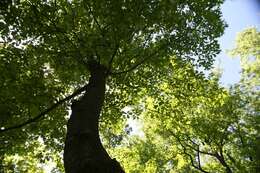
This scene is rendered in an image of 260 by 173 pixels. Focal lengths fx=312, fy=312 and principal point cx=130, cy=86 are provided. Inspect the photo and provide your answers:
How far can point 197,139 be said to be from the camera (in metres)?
26.4

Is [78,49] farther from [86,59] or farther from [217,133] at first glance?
[217,133]

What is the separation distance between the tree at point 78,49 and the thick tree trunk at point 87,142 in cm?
5

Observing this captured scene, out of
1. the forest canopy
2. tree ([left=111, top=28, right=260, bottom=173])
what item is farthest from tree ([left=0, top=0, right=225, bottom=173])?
tree ([left=111, top=28, right=260, bottom=173])

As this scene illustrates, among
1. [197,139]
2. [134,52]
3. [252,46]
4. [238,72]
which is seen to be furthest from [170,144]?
[134,52]

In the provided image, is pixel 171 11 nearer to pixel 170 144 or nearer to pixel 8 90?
pixel 8 90

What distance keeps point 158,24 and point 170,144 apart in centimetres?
1767

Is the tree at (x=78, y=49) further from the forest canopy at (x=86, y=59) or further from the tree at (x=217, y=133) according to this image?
the tree at (x=217, y=133)

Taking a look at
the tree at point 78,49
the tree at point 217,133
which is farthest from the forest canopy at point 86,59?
the tree at point 217,133

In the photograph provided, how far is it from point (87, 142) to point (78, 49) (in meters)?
4.99

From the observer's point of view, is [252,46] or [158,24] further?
[252,46]

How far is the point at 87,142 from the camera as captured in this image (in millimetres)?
7160

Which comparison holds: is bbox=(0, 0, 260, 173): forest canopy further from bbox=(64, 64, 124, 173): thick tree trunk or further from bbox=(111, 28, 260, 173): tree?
bbox=(111, 28, 260, 173): tree

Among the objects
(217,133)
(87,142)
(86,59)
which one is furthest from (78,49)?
(217,133)

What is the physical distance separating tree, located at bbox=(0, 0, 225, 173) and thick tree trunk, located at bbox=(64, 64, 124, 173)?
5cm
